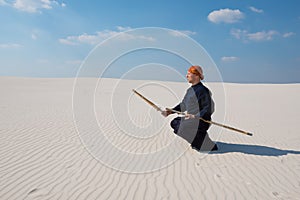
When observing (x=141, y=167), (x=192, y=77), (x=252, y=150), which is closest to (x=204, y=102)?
(x=192, y=77)

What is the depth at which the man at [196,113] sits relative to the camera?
5.31m

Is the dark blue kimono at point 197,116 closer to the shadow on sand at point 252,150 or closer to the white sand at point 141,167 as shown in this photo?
the white sand at point 141,167

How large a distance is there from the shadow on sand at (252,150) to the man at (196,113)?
1.51 feet

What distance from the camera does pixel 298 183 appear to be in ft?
14.3

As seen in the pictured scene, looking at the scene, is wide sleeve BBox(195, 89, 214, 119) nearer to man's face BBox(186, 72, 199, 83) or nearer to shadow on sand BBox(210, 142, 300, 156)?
man's face BBox(186, 72, 199, 83)

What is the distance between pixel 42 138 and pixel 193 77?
476 cm

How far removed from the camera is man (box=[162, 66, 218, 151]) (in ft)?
17.4

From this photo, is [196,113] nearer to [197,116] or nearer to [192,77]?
[197,116]

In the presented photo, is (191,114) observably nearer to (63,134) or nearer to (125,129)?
(125,129)

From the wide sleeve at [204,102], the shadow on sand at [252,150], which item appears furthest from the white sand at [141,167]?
the wide sleeve at [204,102]

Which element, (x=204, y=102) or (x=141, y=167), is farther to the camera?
(x=204, y=102)

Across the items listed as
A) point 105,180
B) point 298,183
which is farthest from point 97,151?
point 298,183

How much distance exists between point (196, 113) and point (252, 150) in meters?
2.03

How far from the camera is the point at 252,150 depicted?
6.18m
